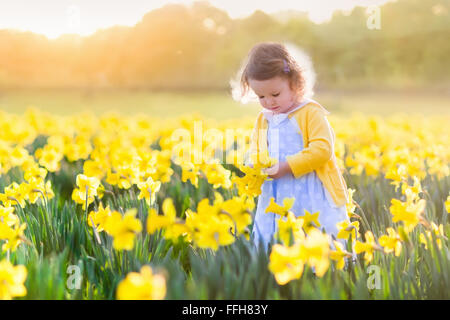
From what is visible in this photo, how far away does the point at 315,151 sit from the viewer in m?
2.20

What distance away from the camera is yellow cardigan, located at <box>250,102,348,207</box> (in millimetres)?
2203

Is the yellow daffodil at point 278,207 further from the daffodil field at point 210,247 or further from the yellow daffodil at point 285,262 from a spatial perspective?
the yellow daffodil at point 285,262

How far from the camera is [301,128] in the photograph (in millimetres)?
2342

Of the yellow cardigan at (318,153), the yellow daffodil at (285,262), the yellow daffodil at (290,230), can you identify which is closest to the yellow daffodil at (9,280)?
the yellow daffodil at (285,262)

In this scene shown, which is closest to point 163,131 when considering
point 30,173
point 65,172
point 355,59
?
point 65,172

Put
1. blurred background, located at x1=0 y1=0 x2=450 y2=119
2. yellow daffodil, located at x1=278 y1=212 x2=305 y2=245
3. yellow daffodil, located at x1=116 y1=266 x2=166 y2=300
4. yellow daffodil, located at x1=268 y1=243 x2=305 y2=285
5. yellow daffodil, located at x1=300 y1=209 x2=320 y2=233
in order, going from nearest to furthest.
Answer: yellow daffodil, located at x1=116 y1=266 x2=166 y2=300, yellow daffodil, located at x1=268 y1=243 x2=305 y2=285, yellow daffodil, located at x1=278 y1=212 x2=305 y2=245, yellow daffodil, located at x1=300 y1=209 x2=320 y2=233, blurred background, located at x1=0 y1=0 x2=450 y2=119

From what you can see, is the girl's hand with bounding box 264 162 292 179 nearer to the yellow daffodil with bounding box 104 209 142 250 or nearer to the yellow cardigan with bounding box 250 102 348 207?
the yellow cardigan with bounding box 250 102 348 207

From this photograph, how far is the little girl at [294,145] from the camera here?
7.32ft

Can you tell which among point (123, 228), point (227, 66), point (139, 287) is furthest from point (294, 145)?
point (227, 66)

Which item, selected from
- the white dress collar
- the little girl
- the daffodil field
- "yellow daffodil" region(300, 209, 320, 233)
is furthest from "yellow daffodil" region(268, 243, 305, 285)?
the white dress collar

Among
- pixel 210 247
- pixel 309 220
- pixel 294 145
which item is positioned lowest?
pixel 210 247

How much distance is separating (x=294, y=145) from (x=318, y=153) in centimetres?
22

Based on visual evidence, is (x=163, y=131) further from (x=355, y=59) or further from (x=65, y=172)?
(x=355, y=59)

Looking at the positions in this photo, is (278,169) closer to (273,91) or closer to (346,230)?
(273,91)
